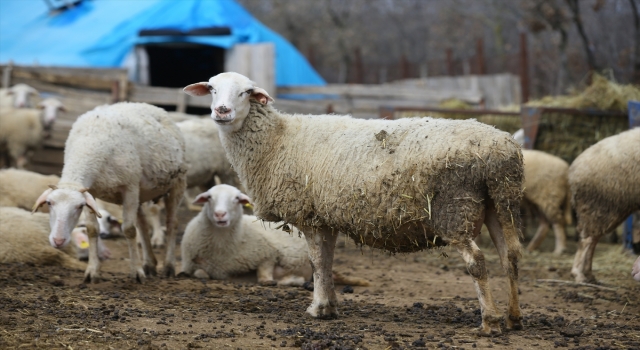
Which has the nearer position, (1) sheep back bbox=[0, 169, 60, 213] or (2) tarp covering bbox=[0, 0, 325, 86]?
(1) sheep back bbox=[0, 169, 60, 213]

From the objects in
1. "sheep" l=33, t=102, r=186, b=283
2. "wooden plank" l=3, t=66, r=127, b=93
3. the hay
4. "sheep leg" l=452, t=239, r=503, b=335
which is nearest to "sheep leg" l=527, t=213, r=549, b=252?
the hay

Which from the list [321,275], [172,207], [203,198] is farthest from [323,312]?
[172,207]

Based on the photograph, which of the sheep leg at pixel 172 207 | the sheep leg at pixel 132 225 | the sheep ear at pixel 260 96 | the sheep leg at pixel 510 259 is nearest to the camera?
the sheep leg at pixel 510 259

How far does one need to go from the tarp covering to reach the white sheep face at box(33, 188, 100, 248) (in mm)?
12010

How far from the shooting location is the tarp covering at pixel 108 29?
18.2 meters

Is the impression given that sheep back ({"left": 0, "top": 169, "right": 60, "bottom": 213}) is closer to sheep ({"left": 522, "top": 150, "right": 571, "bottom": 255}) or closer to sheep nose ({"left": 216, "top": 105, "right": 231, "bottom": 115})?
sheep nose ({"left": 216, "top": 105, "right": 231, "bottom": 115})

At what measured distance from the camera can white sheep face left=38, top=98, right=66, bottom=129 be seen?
1373 cm

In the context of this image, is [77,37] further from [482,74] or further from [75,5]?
[482,74]

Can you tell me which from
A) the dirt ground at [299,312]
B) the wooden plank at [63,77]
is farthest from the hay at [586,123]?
the wooden plank at [63,77]

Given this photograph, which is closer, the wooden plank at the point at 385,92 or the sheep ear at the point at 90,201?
the sheep ear at the point at 90,201


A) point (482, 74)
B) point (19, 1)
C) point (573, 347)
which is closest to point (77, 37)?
point (19, 1)

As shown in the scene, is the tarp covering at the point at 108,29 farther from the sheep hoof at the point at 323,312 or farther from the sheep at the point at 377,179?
the sheep hoof at the point at 323,312

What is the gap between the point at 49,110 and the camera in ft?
45.2

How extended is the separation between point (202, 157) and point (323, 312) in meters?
4.87
